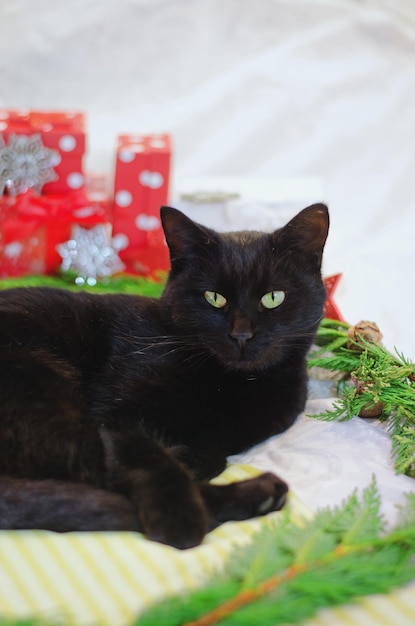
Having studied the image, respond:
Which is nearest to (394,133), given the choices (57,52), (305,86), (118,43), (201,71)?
(305,86)

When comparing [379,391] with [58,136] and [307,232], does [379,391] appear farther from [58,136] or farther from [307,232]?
[58,136]

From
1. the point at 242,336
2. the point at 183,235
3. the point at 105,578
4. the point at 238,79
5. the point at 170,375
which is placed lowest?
the point at 105,578

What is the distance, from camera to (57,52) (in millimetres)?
2666

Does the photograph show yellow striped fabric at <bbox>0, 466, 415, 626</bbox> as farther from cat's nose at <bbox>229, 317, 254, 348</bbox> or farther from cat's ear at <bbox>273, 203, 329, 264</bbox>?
cat's ear at <bbox>273, 203, 329, 264</bbox>

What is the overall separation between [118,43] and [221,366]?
1.76m

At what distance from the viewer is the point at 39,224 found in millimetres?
1920

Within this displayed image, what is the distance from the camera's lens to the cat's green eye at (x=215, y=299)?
1.24 metres

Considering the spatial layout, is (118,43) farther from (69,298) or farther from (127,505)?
(127,505)

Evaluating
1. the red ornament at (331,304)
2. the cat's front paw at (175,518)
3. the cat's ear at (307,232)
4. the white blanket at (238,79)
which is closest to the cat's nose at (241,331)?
the cat's ear at (307,232)

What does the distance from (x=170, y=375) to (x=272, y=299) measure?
0.20m

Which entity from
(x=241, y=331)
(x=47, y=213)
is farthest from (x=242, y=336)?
(x=47, y=213)

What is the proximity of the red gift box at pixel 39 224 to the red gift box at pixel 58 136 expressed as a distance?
1.3 inches

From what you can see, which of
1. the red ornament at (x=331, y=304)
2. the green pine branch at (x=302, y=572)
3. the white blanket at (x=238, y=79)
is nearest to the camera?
the green pine branch at (x=302, y=572)

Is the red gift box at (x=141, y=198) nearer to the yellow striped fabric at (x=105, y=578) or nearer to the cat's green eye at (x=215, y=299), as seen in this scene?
the cat's green eye at (x=215, y=299)
